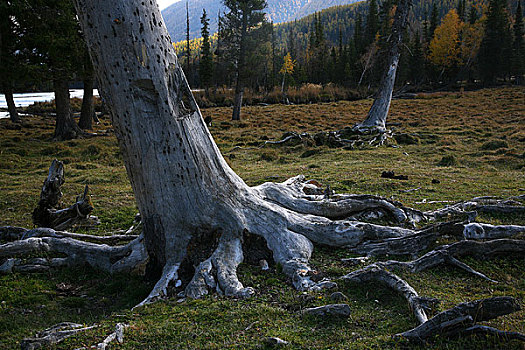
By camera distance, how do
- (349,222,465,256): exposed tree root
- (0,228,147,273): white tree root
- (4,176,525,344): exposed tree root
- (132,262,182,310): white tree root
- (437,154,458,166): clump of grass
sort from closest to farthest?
(132,262,182,310): white tree root < (4,176,525,344): exposed tree root < (349,222,465,256): exposed tree root < (0,228,147,273): white tree root < (437,154,458,166): clump of grass

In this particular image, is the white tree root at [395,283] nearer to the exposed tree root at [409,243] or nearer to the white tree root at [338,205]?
the exposed tree root at [409,243]

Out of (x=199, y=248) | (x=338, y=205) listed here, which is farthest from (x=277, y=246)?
(x=338, y=205)

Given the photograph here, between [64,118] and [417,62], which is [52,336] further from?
[417,62]

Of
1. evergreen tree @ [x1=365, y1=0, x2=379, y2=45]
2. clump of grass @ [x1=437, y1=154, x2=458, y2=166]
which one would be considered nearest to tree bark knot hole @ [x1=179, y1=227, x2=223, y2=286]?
clump of grass @ [x1=437, y1=154, x2=458, y2=166]

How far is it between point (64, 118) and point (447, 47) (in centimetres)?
6340

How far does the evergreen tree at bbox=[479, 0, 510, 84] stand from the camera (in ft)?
202

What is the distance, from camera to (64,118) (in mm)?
20125

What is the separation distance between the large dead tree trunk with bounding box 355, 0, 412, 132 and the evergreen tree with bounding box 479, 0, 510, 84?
53.6 metres

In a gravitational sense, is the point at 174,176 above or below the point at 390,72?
below

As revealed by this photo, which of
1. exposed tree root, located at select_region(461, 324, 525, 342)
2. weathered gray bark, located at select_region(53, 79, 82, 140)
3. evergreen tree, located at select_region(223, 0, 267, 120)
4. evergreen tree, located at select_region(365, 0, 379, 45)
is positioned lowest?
exposed tree root, located at select_region(461, 324, 525, 342)

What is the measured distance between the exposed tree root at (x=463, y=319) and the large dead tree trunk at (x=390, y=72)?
16.3 metres

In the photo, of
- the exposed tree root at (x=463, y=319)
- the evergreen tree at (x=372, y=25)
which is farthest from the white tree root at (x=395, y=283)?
the evergreen tree at (x=372, y=25)

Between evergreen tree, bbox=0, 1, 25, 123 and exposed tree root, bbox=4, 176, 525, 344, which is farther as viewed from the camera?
evergreen tree, bbox=0, 1, 25, 123

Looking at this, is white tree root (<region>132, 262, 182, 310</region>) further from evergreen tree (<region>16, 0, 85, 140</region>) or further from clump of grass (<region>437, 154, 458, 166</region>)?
evergreen tree (<region>16, 0, 85, 140</region>)
